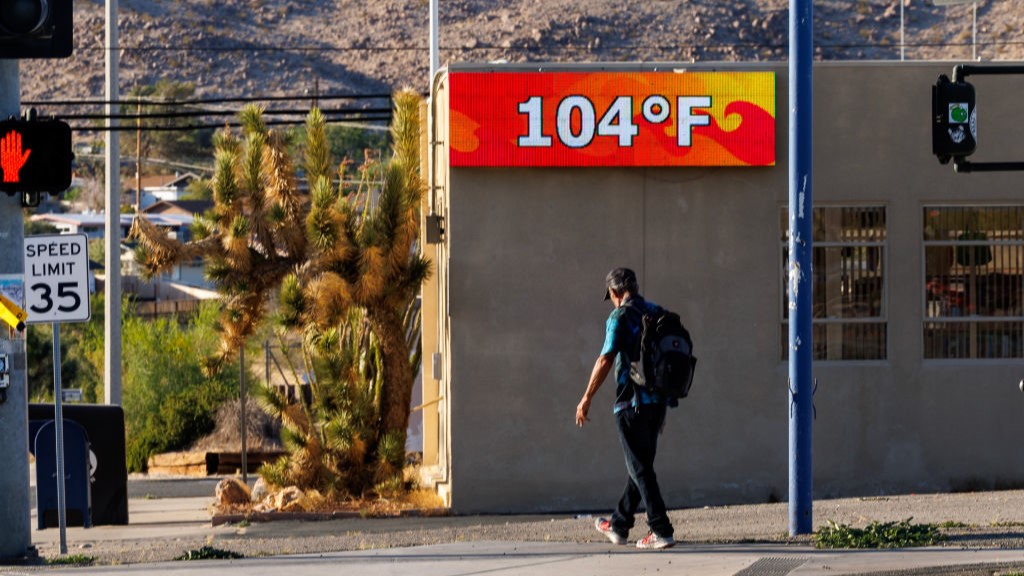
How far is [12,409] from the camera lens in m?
10.4

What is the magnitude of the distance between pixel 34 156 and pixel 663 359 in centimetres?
478

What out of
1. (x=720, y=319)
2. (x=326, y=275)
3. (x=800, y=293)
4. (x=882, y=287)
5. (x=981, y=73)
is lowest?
(x=720, y=319)

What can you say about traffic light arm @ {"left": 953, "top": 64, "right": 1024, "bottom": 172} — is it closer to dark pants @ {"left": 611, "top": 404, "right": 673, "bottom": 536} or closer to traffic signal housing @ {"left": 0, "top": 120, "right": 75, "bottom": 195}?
dark pants @ {"left": 611, "top": 404, "right": 673, "bottom": 536}

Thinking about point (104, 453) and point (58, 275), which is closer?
point (58, 275)

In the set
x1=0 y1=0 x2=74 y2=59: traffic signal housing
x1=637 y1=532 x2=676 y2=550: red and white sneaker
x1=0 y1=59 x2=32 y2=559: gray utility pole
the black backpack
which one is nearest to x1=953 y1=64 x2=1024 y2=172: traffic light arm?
the black backpack

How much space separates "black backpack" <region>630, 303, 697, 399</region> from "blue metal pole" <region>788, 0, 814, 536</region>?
102cm

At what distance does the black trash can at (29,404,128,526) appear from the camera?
15.5m

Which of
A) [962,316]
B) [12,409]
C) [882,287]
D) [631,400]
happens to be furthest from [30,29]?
[962,316]

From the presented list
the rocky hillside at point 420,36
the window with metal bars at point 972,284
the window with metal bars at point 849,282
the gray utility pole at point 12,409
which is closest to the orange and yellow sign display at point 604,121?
the window with metal bars at point 849,282

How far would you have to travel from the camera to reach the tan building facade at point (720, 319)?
14375mm

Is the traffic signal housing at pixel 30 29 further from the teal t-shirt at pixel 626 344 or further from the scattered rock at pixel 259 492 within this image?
the scattered rock at pixel 259 492

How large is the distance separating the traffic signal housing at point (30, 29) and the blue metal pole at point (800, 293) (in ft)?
16.5

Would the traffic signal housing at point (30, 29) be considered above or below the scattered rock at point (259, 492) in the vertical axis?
above

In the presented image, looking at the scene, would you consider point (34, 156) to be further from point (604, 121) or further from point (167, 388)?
point (167, 388)
